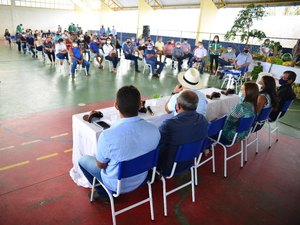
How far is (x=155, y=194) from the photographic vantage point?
2504mm

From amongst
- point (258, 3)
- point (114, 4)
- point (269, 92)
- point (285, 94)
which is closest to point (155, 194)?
point (269, 92)

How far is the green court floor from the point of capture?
4.85 meters

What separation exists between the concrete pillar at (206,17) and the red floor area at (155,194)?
461 inches

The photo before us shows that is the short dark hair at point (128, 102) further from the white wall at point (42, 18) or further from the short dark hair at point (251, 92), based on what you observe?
the white wall at point (42, 18)

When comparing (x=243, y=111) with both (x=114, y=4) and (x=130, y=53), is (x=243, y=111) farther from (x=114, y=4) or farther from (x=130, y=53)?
(x=114, y=4)

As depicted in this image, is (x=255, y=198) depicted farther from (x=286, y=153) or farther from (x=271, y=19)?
(x=271, y=19)

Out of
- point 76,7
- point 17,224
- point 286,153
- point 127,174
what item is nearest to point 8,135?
point 17,224

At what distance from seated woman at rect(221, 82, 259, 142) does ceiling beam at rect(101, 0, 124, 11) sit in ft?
71.8

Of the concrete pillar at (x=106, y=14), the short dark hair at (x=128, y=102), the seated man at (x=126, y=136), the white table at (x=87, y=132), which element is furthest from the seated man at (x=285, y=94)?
the concrete pillar at (x=106, y=14)

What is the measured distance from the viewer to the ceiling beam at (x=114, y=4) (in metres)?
21.7

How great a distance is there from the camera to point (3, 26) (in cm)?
2081

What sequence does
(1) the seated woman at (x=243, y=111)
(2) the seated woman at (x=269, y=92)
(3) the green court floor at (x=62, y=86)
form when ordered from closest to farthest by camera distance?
(1) the seated woman at (x=243, y=111)
(2) the seated woman at (x=269, y=92)
(3) the green court floor at (x=62, y=86)

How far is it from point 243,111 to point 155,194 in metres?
1.48

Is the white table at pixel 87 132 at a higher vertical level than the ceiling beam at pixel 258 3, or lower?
lower
